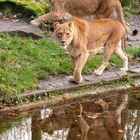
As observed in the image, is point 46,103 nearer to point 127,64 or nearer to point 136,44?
point 127,64

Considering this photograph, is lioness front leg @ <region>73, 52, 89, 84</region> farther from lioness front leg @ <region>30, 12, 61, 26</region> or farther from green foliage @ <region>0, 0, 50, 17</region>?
green foliage @ <region>0, 0, 50, 17</region>

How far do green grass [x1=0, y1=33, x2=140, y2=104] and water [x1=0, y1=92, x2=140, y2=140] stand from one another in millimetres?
743

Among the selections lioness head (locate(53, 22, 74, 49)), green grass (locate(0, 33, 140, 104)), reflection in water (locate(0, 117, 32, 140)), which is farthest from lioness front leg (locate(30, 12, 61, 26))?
reflection in water (locate(0, 117, 32, 140))

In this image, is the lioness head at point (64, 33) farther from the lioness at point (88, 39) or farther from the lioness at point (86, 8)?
the lioness at point (86, 8)

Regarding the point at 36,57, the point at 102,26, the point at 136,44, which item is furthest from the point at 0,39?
the point at 136,44

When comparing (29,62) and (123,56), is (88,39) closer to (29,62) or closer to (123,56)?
(123,56)

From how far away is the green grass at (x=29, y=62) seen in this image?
1010cm

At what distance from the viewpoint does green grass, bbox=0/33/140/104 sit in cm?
1010

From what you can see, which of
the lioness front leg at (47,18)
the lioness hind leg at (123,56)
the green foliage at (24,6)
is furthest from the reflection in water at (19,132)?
the green foliage at (24,6)

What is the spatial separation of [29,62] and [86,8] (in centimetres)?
188

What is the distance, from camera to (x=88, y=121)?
363 inches

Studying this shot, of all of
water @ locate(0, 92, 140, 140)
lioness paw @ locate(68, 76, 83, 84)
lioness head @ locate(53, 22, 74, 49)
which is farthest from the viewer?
lioness paw @ locate(68, 76, 83, 84)

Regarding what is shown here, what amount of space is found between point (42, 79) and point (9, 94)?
1223 mm

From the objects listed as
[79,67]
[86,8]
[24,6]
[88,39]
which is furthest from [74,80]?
[24,6]
